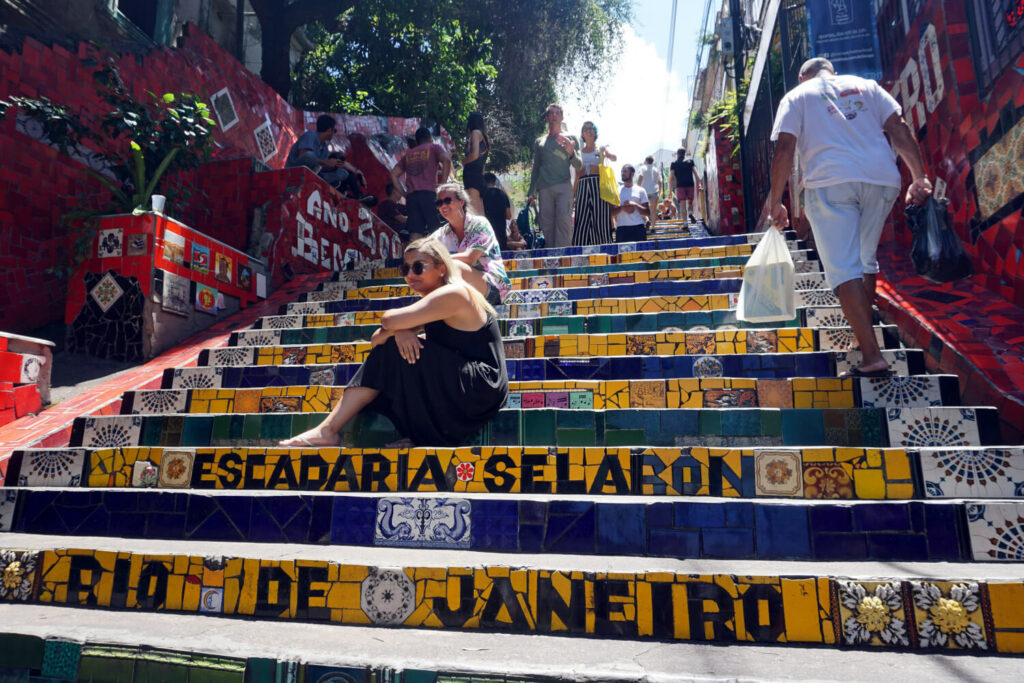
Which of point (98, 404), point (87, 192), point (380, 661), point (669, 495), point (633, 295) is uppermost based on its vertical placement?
point (87, 192)

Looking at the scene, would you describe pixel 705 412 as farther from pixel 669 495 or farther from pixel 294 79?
pixel 294 79

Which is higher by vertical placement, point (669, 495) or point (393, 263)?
point (393, 263)

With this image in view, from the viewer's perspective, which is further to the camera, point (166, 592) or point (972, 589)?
point (166, 592)

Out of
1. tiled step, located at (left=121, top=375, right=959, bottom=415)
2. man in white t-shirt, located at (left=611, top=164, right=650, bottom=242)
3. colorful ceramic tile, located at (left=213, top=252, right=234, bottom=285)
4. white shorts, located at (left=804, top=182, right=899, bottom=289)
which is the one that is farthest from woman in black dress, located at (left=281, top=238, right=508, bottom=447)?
man in white t-shirt, located at (left=611, top=164, right=650, bottom=242)

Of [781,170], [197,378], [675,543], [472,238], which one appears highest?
[781,170]

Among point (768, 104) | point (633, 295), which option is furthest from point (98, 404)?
point (768, 104)

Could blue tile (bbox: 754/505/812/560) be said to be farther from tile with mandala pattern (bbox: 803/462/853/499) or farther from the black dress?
the black dress

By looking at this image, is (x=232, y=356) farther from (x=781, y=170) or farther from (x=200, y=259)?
(x=781, y=170)

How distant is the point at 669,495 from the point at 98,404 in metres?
3.48

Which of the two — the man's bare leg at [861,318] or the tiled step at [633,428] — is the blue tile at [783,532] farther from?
the man's bare leg at [861,318]

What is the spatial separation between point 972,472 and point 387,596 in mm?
2120

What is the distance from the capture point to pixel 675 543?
92.7 inches

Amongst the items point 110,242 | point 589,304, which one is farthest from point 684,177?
point 110,242

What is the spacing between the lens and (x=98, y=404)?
4172mm
